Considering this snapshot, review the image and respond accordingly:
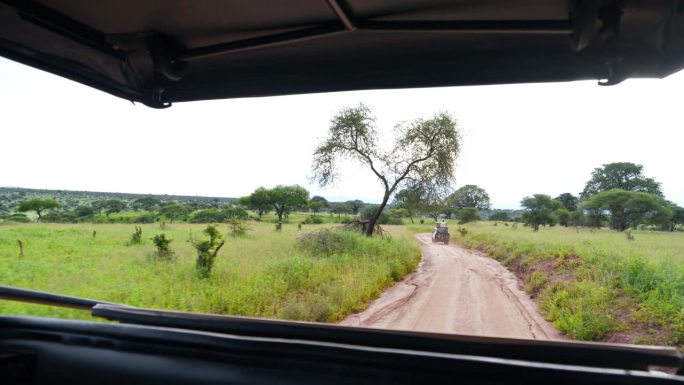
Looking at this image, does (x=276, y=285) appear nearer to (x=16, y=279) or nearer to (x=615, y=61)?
(x=16, y=279)

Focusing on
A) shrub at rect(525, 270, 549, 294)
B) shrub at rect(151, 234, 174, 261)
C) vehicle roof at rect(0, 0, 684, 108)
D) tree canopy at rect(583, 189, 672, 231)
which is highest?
→ vehicle roof at rect(0, 0, 684, 108)

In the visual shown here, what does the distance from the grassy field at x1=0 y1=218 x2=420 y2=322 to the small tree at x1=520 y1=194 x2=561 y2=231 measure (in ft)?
6.53

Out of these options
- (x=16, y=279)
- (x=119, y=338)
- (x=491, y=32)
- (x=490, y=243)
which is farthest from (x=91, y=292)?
(x=490, y=243)

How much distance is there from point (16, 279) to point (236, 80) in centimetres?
331

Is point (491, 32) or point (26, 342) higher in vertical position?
point (491, 32)

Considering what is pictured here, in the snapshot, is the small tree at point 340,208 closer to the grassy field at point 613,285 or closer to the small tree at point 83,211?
the grassy field at point 613,285

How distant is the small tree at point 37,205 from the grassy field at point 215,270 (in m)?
0.34

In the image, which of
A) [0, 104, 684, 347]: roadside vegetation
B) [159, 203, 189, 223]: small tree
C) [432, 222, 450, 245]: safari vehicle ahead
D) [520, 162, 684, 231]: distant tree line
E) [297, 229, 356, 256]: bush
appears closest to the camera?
[0, 104, 684, 347]: roadside vegetation

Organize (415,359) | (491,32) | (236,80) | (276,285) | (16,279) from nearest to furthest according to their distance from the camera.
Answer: (415,359), (491,32), (236,80), (16,279), (276,285)

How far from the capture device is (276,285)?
3.61m

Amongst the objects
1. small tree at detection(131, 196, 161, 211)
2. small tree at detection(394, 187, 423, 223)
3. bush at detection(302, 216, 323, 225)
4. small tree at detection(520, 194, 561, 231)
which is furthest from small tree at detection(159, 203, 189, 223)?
small tree at detection(520, 194, 561, 231)

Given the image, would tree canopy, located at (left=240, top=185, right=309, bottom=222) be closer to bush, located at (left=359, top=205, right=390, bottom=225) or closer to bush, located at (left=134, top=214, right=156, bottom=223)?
bush, located at (left=359, top=205, right=390, bottom=225)

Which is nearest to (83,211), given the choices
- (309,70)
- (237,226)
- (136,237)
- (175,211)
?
(136,237)

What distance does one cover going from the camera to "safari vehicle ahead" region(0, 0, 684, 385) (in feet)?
2.08
